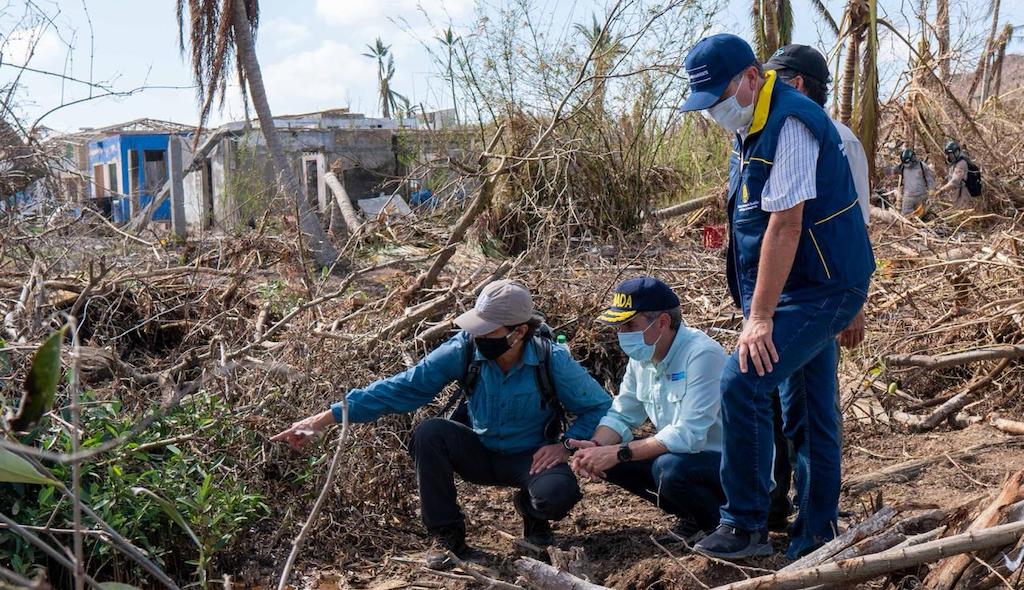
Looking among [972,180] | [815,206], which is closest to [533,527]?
[815,206]

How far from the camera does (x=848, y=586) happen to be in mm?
2967

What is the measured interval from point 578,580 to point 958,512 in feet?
4.15

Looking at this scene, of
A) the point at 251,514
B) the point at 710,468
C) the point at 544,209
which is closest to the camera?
the point at 710,468

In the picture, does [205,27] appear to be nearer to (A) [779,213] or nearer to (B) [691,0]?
(B) [691,0]

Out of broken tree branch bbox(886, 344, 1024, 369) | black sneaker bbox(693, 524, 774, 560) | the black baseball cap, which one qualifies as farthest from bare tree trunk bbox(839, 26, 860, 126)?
black sneaker bbox(693, 524, 774, 560)

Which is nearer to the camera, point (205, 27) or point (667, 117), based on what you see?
point (667, 117)

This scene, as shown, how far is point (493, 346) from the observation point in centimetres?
408

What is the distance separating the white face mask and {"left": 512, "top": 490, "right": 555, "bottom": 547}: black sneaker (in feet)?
5.89

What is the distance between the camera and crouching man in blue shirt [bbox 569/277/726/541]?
381cm

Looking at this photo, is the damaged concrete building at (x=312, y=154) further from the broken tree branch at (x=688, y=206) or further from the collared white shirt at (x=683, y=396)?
the collared white shirt at (x=683, y=396)

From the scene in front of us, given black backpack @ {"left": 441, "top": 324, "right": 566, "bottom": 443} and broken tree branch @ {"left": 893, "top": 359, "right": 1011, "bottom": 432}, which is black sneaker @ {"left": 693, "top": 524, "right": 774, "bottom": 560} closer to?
black backpack @ {"left": 441, "top": 324, "right": 566, "bottom": 443}

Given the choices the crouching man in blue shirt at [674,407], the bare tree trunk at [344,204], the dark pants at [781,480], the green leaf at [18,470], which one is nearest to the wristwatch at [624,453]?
the crouching man in blue shirt at [674,407]

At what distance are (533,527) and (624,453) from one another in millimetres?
651

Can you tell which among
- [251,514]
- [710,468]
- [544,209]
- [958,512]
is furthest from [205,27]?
[958,512]
